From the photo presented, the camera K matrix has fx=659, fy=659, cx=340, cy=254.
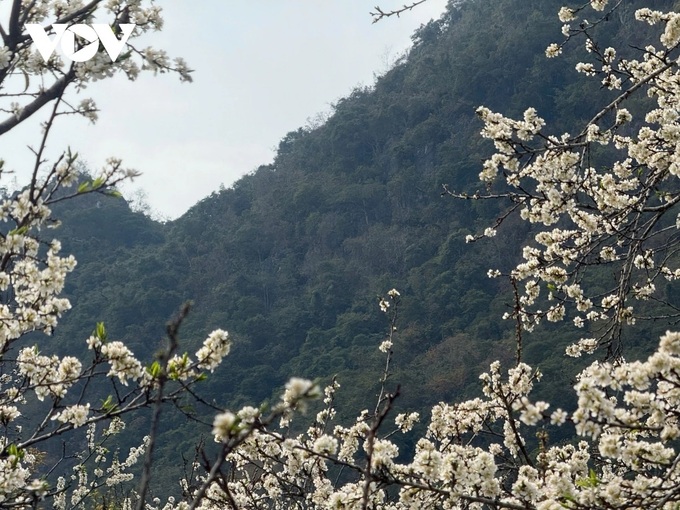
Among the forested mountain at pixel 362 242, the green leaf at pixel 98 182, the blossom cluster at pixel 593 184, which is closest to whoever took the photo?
the green leaf at pixel 98 182

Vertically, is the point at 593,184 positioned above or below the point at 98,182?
above

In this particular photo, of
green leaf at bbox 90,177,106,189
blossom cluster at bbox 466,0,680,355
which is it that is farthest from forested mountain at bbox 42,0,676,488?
green leaf at bbox 90,177,106,189

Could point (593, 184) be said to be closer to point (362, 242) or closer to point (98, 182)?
point (98, 182)

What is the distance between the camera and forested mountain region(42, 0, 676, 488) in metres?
26.2

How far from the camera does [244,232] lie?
3906cm

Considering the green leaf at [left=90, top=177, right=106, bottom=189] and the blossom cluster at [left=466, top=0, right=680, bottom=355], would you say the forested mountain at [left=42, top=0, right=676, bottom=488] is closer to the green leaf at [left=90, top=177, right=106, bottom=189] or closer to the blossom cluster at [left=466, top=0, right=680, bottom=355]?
the blossom cluster at [left=466, top=0, right=680, bottom=355]

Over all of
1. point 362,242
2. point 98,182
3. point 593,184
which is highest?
point 362,242

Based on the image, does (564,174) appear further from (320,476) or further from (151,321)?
(151,321)

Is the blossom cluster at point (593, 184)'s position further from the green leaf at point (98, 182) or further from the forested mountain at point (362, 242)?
the forested mountain at point (362, 242)

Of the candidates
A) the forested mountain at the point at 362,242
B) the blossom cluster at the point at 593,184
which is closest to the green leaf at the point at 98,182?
the blossom cluster at the point at 593,184

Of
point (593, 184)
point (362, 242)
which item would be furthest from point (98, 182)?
point (362, 242)

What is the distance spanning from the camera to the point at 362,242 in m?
35.5

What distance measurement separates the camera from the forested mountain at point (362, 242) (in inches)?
1032

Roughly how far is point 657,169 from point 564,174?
65 centimetres
